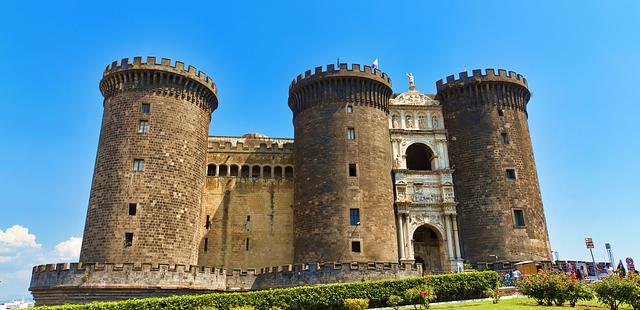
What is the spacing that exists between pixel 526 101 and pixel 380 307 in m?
26.7

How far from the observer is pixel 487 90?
41.8 metres

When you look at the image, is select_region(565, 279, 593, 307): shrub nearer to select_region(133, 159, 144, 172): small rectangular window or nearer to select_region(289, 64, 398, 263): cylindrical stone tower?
select_region(289, 64, 398, 263): cylindrical stone tower

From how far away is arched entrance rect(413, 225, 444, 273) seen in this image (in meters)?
40.3

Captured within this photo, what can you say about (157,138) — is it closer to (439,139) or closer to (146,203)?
(146,203)

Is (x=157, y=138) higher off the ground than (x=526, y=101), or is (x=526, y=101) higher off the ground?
(x=526, y=101)

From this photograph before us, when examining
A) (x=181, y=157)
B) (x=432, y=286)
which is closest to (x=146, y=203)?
(x=181, y=157)

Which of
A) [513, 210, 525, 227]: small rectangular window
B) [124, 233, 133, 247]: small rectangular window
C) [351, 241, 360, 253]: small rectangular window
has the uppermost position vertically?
[513, 210, 525, 227]: small rectangular window

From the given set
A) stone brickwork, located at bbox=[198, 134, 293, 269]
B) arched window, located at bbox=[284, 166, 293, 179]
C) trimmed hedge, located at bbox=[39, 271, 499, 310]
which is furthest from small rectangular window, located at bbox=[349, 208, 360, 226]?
trimmed hedge, located at bbox=[39, 271, 499, 310]

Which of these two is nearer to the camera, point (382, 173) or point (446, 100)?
point (382, 173)

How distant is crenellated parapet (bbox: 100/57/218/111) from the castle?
10 centimetres

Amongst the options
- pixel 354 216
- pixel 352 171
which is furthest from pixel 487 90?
pixel 354 216

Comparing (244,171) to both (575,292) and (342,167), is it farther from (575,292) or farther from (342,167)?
(575,292)

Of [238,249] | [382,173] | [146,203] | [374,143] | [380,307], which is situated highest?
[374,143]

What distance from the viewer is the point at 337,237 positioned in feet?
117
